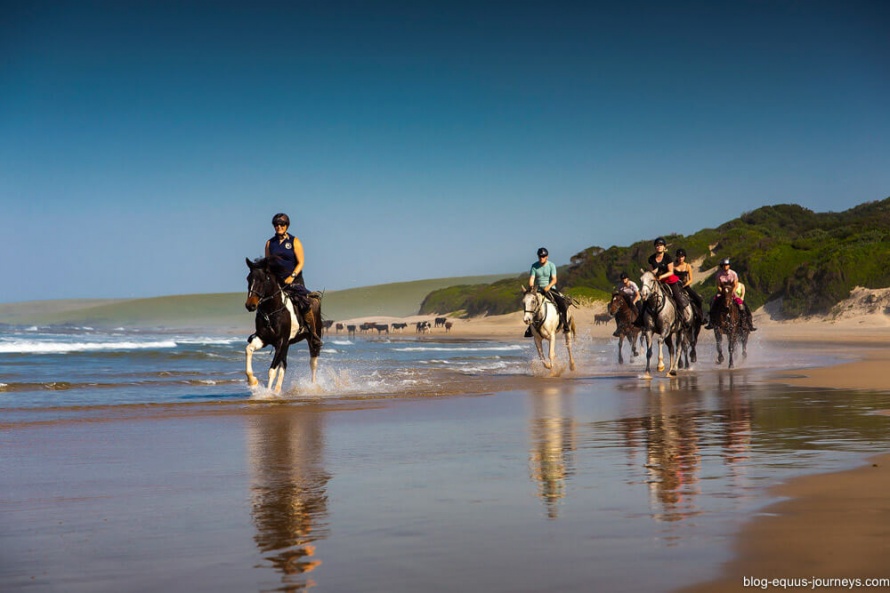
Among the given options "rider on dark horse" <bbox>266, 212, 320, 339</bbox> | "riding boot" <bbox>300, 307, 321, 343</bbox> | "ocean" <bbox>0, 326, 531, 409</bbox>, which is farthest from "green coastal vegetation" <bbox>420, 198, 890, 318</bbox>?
"rider on dark horse" <bbox>266, 212, 320, 339</bbox>

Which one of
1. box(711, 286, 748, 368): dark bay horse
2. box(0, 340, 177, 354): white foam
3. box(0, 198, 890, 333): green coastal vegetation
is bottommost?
box(0, 340, 177, 354): white foam

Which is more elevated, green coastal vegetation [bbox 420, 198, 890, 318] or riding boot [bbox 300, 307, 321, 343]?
green coastal vegetation [bbox 420, 198, 890, 318]

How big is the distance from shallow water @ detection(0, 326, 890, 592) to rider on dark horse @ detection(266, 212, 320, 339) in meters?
1.94

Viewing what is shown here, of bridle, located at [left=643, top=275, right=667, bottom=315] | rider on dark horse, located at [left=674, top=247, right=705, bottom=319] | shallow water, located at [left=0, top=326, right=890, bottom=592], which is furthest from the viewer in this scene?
rider on dark horse, located at [left=674, top=247, right=705, bottom=319]

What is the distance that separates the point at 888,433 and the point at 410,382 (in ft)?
35.6

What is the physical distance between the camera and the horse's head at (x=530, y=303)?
19.1 m

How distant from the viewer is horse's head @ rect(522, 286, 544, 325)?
1906 centimetres

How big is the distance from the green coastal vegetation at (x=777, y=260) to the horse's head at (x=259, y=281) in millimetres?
40517

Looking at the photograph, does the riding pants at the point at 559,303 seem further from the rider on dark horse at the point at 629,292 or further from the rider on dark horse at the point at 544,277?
the rider on dark horse at the point at 629,292

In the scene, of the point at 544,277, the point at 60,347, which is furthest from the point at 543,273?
the point at 60,347

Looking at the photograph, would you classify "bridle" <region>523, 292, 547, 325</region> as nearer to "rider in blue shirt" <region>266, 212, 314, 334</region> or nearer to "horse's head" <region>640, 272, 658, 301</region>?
"horse's head" <region>640, 272, 658, 301</region>

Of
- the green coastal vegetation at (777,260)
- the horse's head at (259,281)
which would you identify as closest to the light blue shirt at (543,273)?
the horse's head at (259,281)

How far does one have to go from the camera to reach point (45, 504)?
240 inches

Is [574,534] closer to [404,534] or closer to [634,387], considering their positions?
[404,534]
